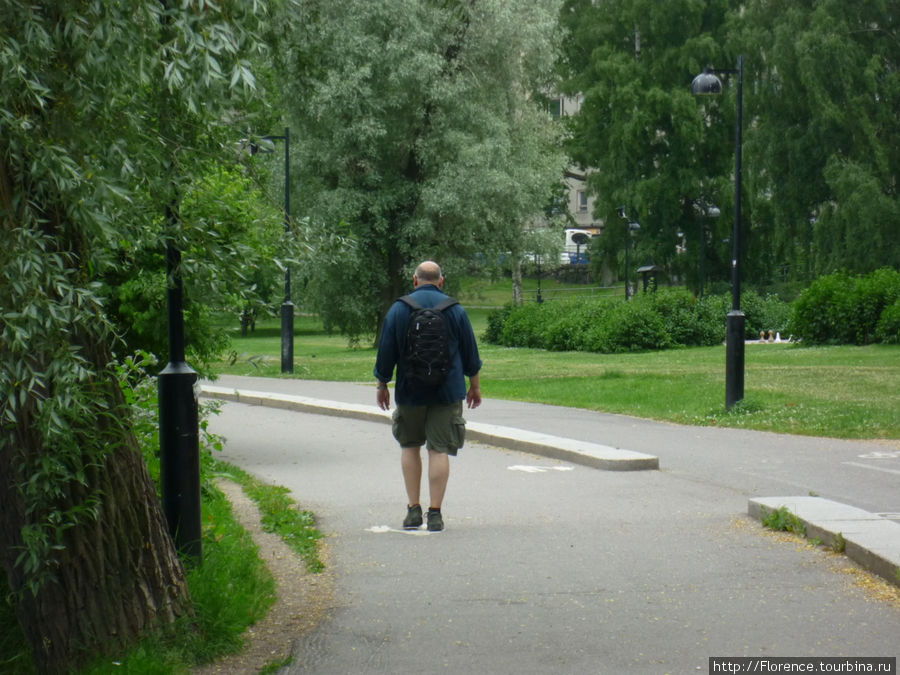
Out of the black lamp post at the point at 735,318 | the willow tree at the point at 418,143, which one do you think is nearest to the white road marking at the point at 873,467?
the black lamp post at the point at 735,318

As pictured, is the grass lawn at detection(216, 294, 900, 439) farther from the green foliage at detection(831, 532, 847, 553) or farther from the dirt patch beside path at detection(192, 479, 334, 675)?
the green foliage at detection(831, 532, 847, 553)

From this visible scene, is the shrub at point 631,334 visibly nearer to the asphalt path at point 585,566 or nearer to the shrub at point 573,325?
the shrub at point 573,325

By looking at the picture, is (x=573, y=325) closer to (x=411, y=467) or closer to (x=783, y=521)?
(x=783, y=521)

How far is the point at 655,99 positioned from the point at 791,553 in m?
47.9

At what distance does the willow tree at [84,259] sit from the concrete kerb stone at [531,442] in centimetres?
475

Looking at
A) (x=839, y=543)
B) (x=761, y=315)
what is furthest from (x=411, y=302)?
(x=761, y=315)

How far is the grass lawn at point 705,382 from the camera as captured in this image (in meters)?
15.6

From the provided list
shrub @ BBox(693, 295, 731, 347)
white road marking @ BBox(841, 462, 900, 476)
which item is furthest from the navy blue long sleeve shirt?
shrub @ BBox(693, 295, 731, 347)

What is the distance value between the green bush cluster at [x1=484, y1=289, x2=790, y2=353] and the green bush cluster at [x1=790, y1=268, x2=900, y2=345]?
3.79m

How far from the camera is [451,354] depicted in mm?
8156

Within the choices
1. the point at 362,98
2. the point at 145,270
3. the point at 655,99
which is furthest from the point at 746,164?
the point at 145,270

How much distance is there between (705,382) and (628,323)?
40.4 ft

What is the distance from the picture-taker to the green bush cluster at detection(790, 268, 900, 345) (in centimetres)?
2938

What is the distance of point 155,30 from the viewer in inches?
177
